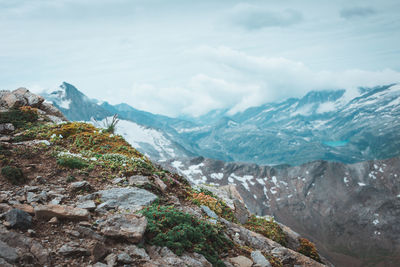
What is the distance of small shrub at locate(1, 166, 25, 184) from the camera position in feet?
35.4

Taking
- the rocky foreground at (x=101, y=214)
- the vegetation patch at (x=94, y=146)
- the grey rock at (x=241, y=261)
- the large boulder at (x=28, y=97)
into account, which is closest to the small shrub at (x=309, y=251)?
the rocky foreground at (x=101, y=214)

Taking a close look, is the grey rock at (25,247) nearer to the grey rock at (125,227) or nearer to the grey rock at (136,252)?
the grey rock at (125,227)

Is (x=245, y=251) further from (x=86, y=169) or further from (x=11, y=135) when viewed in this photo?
(x=11, y=135)

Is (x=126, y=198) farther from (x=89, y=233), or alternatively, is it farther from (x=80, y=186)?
(x=89, y=233)

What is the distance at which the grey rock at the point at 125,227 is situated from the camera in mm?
8500

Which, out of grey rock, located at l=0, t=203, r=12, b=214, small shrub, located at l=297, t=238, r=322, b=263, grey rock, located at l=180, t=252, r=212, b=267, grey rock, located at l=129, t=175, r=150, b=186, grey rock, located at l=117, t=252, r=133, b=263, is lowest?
small shrub, located at l=297, t=238, r=322, b=263

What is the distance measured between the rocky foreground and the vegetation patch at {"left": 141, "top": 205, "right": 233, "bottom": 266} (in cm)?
3

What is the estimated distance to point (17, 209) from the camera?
821 centimetres

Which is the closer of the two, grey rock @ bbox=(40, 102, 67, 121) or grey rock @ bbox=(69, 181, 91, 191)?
grey rock @ bbox=(69, 181, 91, 191)

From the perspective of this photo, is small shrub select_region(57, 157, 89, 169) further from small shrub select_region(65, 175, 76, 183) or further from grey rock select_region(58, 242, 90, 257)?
grey rock select_region(58, 242, 90, 257)

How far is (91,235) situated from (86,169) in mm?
5339

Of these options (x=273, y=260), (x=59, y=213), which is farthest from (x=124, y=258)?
(x=273, y=260)

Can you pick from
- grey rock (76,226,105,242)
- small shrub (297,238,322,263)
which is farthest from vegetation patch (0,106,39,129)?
small shrub (297,238,322,263)

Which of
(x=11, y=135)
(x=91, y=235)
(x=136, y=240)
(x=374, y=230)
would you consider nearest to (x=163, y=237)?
(x=136, y=240)
